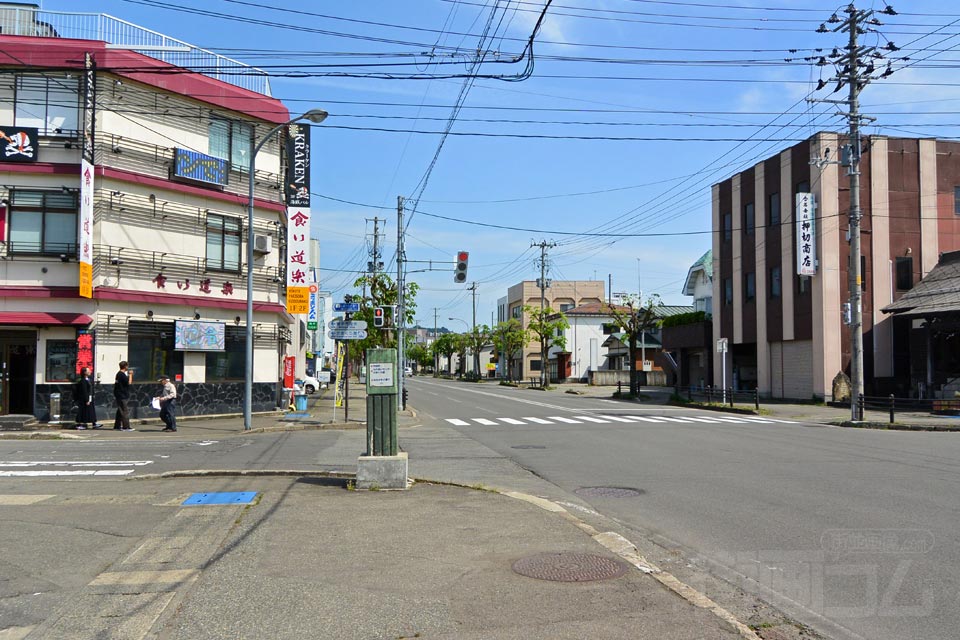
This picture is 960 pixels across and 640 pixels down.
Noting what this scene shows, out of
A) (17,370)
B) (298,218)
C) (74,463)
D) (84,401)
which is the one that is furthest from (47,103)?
(74,463)

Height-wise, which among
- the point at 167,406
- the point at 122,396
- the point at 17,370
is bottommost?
the point at 167,406

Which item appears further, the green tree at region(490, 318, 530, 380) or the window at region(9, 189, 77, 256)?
the green tree at region(490, 318, 530, 380)

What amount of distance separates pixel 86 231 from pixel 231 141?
22.1 feet

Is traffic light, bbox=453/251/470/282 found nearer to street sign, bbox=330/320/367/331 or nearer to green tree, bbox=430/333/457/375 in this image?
street sign, bbox=330/320/367/331

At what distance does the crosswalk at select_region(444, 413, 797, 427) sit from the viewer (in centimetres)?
2555

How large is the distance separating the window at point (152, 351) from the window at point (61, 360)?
152 cm

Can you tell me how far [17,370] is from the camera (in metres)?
23.3

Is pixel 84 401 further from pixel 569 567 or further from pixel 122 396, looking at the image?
pixel 569 567

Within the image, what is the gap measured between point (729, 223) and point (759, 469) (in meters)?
31.6

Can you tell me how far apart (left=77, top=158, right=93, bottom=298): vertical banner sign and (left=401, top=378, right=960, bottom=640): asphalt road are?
10.2 meters

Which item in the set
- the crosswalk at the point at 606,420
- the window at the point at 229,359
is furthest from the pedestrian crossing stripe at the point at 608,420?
the window at the point at 229,359

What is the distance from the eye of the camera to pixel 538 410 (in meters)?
33.2

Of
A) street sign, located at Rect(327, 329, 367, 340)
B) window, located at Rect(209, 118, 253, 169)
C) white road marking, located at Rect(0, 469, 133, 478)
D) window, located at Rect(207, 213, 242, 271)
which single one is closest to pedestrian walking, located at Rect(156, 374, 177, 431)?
street sign, located at Rect(327, 329, 367, 340)

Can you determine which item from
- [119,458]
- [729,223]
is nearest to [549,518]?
[119,458]
